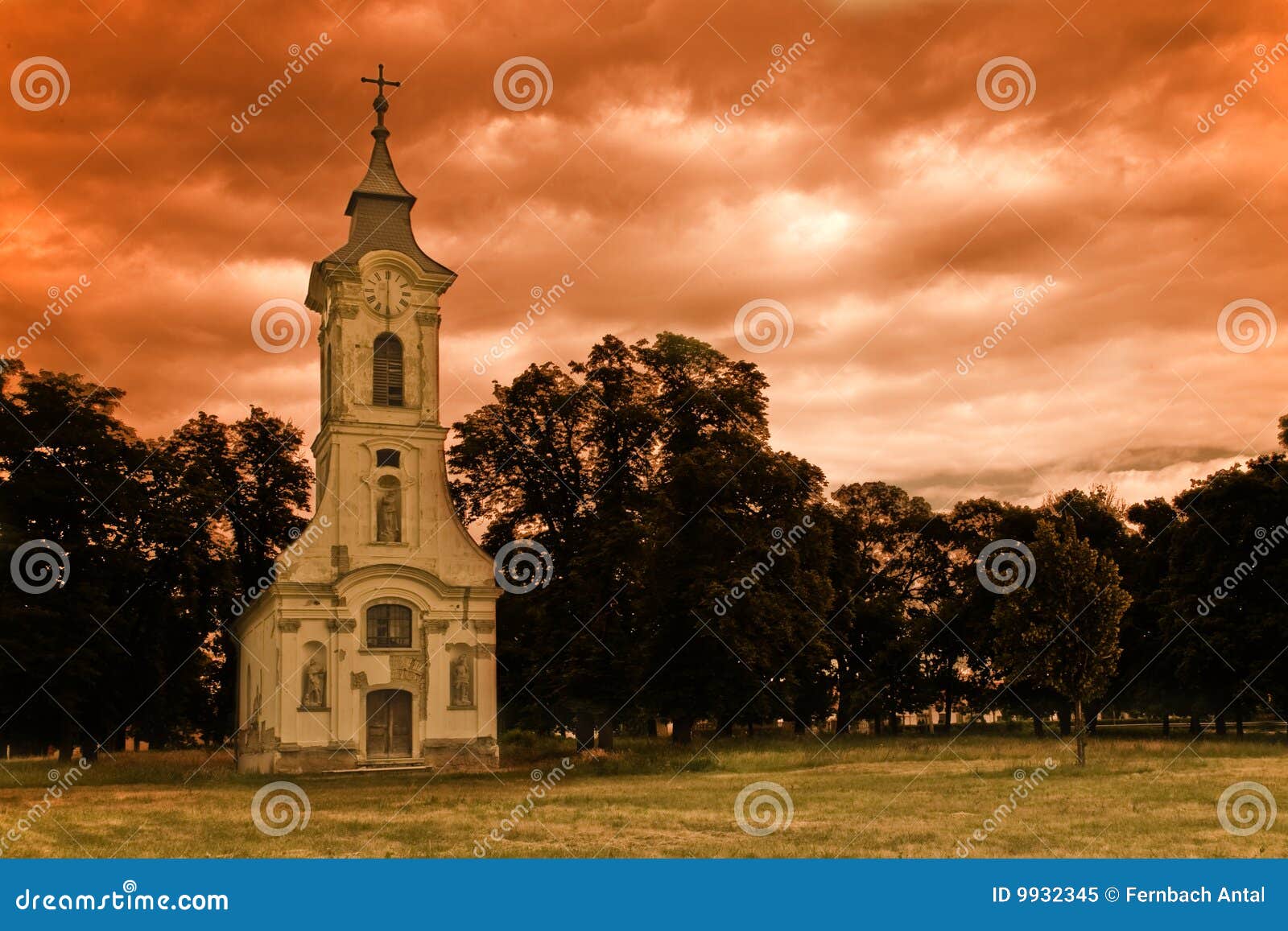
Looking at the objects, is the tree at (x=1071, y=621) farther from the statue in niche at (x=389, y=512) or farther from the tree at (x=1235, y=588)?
the statue in niche at (x=389, y=512)

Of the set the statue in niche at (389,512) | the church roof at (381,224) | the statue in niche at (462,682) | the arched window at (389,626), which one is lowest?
the statue in niche at (462,682)

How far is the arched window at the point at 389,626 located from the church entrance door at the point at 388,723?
148 cm

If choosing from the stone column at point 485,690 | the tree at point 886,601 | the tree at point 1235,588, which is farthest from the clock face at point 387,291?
the tree at point 1235,588

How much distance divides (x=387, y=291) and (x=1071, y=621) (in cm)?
2397

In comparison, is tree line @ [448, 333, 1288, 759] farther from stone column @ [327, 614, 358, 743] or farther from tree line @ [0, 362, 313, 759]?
tree line @ [0, 362, 313, 759]

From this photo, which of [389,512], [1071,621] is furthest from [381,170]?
[1071,621]

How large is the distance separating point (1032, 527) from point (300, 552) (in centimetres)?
3196

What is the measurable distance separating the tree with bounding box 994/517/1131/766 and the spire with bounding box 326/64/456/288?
2156 cm

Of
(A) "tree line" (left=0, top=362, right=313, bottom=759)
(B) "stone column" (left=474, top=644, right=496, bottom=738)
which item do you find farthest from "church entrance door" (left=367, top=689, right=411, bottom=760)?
(A) "tree line" (left=0, top=362, right=313, bottom=759)

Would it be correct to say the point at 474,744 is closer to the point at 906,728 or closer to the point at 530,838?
the point at 530,838

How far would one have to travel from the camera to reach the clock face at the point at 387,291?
138 ft

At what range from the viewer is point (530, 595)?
43750 mm

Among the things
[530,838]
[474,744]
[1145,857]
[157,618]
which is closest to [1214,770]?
[1145,857]

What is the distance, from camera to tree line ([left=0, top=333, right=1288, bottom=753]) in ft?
128
